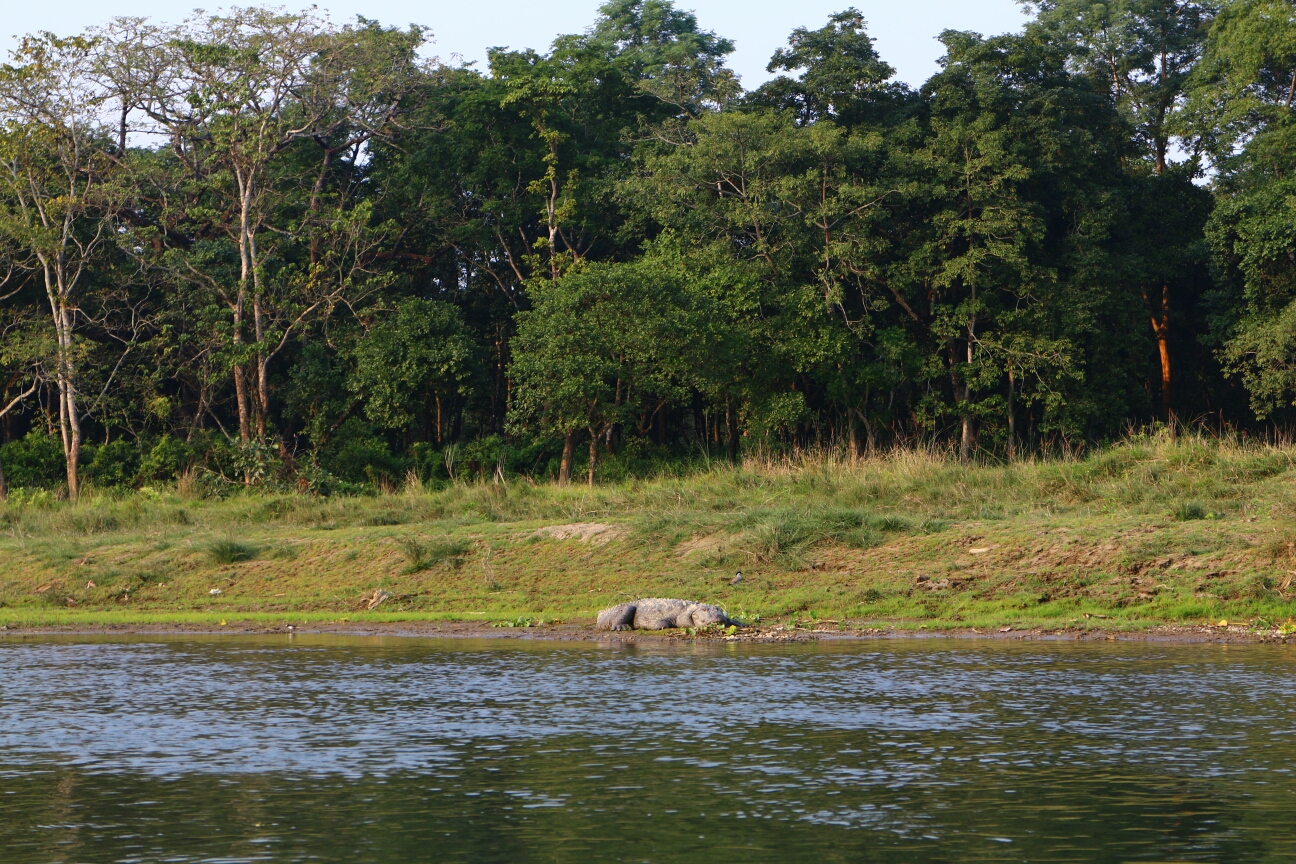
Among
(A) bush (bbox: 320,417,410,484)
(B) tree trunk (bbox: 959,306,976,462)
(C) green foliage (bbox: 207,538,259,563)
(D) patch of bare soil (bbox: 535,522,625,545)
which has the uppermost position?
(B) tree trunk (bbox: 959,306,976,462)

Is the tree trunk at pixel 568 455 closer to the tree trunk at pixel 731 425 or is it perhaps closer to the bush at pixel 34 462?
the tree trunk at pixel 731 425

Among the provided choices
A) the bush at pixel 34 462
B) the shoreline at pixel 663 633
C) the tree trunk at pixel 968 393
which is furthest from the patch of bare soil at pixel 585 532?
the bush at pixel 34 462

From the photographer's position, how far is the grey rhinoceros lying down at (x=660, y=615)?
14.9 meters

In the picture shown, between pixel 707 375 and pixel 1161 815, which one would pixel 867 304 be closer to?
pixel 707 375

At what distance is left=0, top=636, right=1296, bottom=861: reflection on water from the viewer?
260 inches

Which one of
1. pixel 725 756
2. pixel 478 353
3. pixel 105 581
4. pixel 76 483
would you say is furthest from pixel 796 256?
pixel 725 756

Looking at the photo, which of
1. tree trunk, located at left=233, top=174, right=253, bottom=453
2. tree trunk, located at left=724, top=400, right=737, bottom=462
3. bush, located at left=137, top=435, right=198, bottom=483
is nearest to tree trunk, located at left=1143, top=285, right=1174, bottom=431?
tree trunk, located at left=724, top=400, right=737, bottom=462

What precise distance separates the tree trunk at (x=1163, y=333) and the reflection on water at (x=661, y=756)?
32.0 metres

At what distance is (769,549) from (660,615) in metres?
3.17

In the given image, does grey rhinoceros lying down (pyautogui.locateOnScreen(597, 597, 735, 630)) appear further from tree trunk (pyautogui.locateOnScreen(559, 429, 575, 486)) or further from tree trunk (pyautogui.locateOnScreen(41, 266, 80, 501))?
tree trunk (pyautogui.locateOnScreen(41, 266, 80, 501))

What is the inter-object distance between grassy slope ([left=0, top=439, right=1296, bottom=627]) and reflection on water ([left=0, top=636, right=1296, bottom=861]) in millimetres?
2809

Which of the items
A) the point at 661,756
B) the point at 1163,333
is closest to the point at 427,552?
the point at 661,756

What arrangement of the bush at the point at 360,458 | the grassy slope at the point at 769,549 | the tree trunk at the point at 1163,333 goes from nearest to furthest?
the grassy slope at the point at 769,549, the bush at the point at 360,458, the tree trunk at the point at 1163,333

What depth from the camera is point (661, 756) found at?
8.48 m
